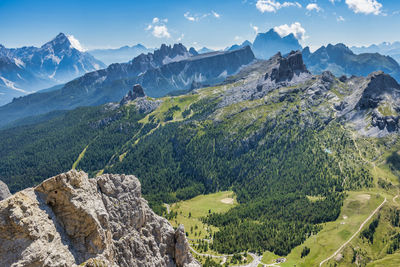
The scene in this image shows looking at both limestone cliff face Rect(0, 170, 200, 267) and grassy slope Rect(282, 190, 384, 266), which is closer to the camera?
limestone cliff face Rect(0, 170, 200, 267)

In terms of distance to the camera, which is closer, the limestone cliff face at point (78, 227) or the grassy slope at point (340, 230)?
the limestone cliff face at point (78, 227)

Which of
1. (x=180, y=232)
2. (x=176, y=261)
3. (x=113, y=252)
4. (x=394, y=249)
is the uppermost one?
(x=113, y=252)

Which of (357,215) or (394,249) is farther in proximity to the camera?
(357,215)

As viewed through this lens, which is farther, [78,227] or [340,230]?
[340,230]

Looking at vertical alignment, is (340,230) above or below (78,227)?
below

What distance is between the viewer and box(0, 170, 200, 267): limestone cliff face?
3275 centimetres

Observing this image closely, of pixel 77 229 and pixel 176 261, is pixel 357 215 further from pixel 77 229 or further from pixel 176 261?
pixel 77 229

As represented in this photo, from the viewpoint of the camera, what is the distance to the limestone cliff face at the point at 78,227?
107 ft

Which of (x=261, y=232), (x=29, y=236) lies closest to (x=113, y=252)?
(x=29, y=236)

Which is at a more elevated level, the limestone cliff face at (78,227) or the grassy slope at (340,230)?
the limestone cliff face at (78,227)

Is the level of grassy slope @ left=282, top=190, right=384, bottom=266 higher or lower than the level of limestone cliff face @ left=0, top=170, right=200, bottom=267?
lower

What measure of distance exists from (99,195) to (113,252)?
35.3 feet

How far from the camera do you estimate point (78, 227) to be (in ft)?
132

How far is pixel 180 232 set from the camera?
216 ft
